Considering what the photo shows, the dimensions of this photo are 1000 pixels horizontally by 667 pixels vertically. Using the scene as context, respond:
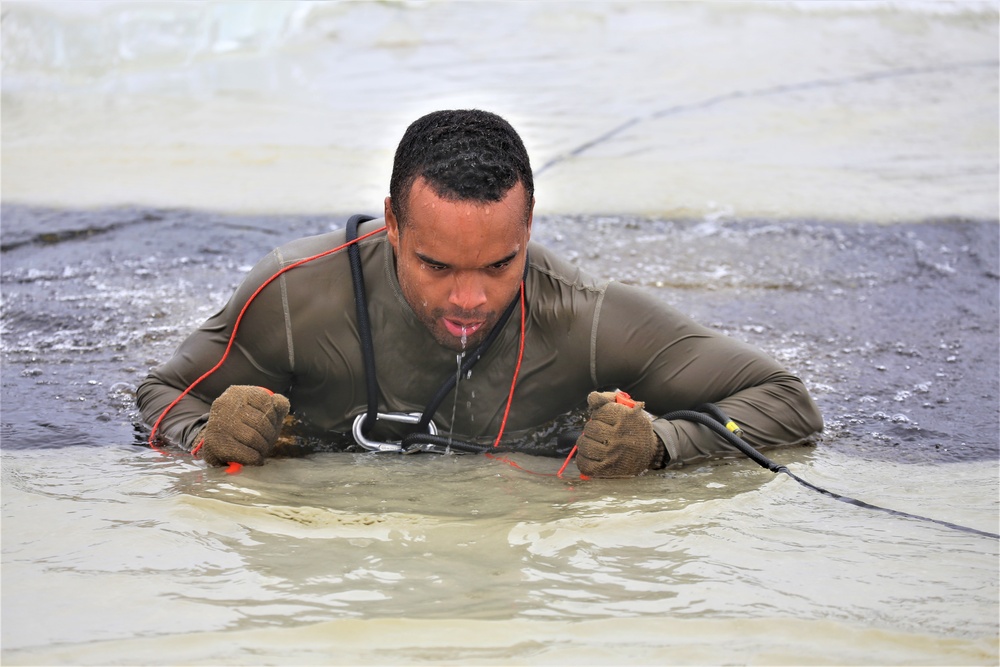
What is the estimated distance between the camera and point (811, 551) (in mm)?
2684

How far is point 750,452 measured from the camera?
3377mm

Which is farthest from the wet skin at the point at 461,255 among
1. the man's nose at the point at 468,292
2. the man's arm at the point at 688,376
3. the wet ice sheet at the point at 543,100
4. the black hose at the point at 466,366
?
the wet ice sheet at the point at 543,100

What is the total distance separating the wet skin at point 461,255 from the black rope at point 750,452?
74cm

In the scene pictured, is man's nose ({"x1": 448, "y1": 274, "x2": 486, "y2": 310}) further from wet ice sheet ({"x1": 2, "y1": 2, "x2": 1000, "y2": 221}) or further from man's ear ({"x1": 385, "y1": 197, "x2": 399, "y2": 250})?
wet ice sheet ({"x1": 2, "y1": 2, "x2": 1000, "y2": 221})

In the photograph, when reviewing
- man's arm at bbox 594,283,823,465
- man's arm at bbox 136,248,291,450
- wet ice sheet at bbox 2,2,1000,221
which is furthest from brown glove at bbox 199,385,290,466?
wet ice sheet at bbox 2,2,1000,221

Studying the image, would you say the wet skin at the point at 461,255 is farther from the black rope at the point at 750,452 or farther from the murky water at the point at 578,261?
the black rope at the point at 750,452

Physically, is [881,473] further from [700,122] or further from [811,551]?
[700,122]

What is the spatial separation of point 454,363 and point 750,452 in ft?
3.15

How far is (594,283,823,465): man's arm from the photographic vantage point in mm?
3518

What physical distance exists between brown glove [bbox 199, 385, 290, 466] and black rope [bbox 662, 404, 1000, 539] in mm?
1249

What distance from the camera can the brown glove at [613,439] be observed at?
10.7 feet

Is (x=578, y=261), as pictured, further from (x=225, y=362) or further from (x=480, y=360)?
(x=225, y=362)

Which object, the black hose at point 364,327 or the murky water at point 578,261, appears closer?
the murky water at point 578,261

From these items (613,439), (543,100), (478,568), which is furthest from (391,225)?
(543,100)
